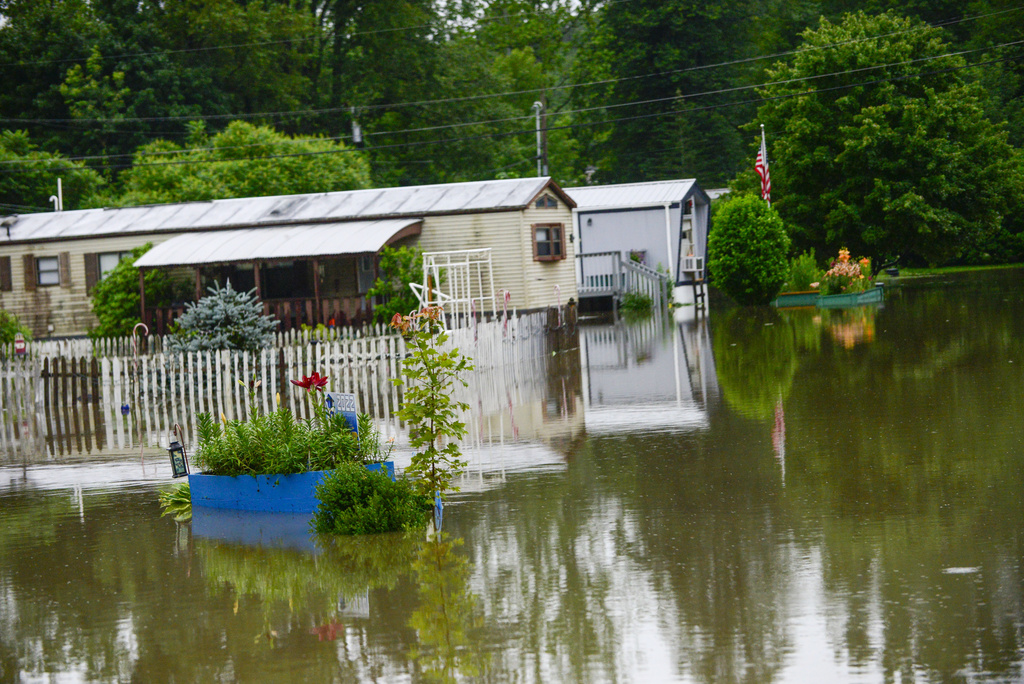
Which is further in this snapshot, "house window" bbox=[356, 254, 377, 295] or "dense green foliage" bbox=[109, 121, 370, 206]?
"dense green foliage" bbox=[109, 121, 370, 206]

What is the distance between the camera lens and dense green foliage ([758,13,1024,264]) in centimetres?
4462

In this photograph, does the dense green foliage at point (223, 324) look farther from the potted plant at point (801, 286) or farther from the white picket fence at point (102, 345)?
the potted plant at point (801, 286)

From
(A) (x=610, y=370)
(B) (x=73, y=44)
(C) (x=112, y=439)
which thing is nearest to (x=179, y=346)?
(C) (x=112, y=439)

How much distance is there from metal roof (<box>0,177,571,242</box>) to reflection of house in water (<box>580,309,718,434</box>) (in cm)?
472

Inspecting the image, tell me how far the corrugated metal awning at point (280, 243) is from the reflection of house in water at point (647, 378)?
19.0 feet

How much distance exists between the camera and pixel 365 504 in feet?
31.0

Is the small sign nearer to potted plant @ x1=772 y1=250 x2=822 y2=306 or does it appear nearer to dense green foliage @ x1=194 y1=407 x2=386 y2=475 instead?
dense green foliage @ x1=194 y1=407 x2=386 y2=475

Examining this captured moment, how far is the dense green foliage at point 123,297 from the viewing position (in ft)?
103

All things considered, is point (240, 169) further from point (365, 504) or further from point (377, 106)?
point (365, 504)

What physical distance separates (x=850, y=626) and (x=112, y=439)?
12.2 metres

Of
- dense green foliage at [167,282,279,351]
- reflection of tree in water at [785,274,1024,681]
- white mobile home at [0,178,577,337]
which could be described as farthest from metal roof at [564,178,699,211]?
reflection of tree in water at [785,274,1024,681]

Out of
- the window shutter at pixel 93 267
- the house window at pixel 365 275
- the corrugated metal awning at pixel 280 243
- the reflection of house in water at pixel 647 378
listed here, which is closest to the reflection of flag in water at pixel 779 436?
the reflection of house in water at pixel 647 378

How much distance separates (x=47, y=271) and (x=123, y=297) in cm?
368

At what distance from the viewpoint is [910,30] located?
1806 inches
